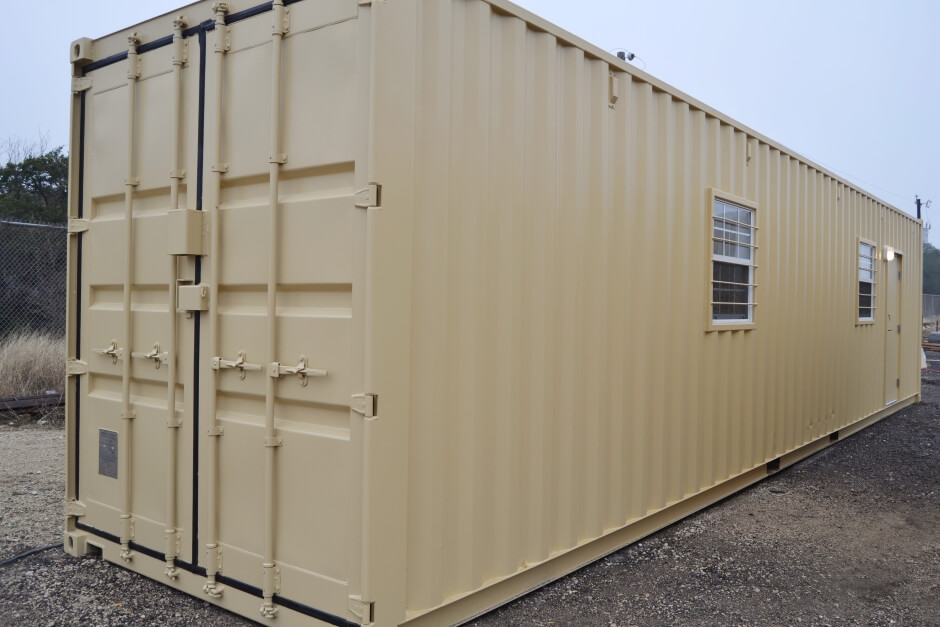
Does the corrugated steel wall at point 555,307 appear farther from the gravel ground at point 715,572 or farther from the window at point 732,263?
the gravel ground at point 715,572

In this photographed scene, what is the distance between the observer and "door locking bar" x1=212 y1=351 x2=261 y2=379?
11.4ft

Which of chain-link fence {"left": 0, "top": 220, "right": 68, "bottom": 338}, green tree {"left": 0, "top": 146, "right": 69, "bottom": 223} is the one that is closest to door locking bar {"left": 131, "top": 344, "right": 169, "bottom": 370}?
chain-link fence {"left": 0, "top": 220, "right": 68, "bottom": 338}

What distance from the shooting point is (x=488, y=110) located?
12.1 ft

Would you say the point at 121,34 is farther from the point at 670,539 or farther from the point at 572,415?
the point at 670,539

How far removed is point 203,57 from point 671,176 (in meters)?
3.20

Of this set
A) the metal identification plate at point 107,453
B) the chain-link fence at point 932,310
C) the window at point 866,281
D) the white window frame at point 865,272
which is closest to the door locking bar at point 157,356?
the metal identification plate at point 107,453

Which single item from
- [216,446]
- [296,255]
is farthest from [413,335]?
[216,446]

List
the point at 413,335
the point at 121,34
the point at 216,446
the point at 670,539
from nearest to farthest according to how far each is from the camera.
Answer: the point at 413,335, the point at 216,446, the point at 121,34, the point at 670,539

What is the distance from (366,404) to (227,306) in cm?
103

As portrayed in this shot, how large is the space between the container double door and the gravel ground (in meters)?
0.32

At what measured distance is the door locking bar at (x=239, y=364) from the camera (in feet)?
11.4

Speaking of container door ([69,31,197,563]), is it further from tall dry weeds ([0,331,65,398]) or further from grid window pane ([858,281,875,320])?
grid window pane ([858,281,875,320])

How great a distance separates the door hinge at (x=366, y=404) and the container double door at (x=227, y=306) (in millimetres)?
55

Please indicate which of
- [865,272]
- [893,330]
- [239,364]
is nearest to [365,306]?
[239,364]
